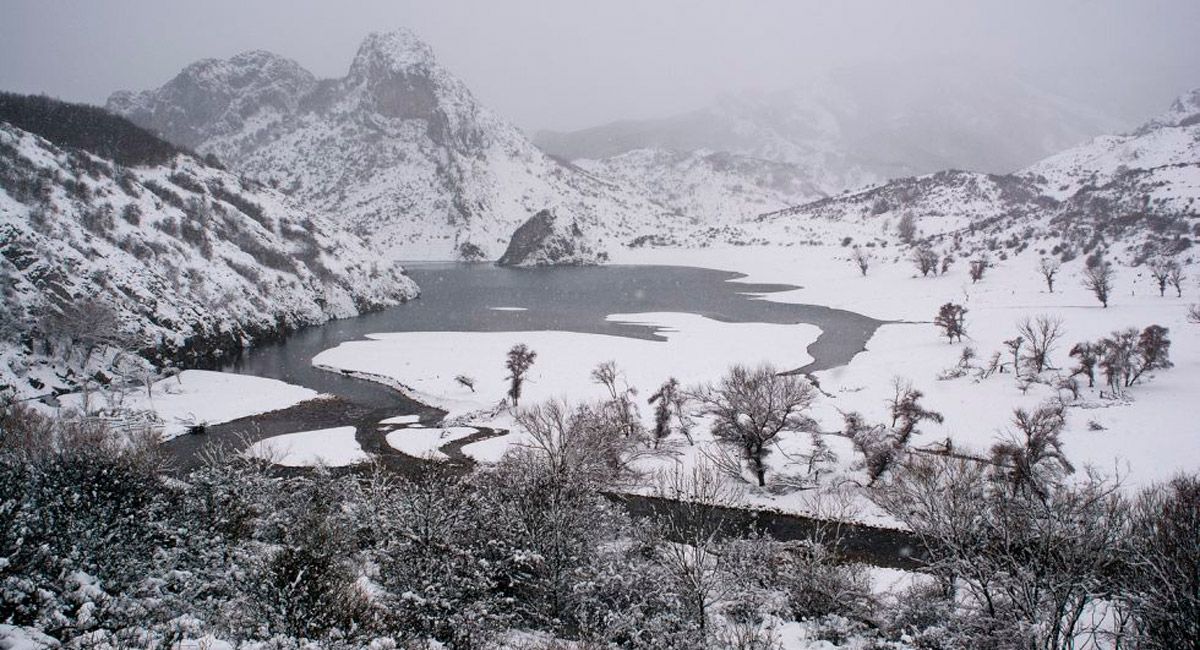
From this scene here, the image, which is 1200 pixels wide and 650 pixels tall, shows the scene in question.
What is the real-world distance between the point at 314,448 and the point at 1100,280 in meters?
76.2

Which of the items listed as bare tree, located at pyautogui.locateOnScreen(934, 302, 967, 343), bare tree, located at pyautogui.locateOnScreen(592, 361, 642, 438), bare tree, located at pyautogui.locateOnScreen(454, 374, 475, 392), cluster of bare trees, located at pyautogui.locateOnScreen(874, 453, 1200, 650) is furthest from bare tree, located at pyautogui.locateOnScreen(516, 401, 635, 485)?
bare tree, located at pyautogui.locateOnScreen(934, 302, 967, 343)

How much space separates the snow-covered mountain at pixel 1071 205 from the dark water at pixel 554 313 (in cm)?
4446

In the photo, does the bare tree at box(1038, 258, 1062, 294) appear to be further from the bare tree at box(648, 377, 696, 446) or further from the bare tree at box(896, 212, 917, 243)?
the bare tree at box(648, 377, 696, 446)

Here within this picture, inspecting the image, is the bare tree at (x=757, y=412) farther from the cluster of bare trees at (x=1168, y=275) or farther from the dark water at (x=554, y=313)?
the cluster of bare trees at (x=1168, y=275)

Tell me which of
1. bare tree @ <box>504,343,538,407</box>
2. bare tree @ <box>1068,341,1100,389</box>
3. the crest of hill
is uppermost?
the crest of hill

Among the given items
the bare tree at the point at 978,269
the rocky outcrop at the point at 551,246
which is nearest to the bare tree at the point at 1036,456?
the bare tree at the point at 978,269

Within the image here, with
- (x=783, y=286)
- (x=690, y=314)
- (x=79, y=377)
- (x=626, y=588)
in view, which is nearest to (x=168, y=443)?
(x=79, y=377)

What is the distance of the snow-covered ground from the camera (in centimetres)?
4150

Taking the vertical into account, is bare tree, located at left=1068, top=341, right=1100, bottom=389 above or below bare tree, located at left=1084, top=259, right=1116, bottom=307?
below

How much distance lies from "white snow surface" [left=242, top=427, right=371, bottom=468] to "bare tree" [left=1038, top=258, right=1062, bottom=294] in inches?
3256

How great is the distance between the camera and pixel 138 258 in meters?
63.8

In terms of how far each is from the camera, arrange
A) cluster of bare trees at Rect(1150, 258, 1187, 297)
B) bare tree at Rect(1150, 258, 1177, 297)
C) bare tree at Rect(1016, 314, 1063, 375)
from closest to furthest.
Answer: bare tree at Rect(1016, 314, 1063, 375), cluster of bare trees at Rect(1150, 258, 1187, 297), bare tree at Rect(1150, 258, 1177, 297)

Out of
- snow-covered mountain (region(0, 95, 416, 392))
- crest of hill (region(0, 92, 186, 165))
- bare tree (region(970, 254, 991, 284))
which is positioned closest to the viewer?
snow-covered mountain (region(0, 95, 416, 392))

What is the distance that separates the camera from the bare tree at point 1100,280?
58469 millimetres
